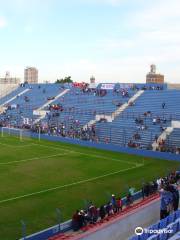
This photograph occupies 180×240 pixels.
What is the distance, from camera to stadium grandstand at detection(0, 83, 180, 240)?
16812 millimetres

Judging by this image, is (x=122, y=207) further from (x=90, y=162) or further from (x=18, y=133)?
(x=18, y=133)

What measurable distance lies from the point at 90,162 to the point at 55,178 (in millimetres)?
6512

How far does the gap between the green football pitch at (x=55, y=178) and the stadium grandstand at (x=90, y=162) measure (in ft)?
0.19

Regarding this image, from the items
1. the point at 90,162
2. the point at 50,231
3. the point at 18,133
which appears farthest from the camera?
the point at 18,133

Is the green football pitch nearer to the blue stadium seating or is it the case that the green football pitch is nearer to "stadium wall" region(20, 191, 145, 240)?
"stadium wall" region(20, 191, 145, 240)

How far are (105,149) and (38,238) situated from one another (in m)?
25.3

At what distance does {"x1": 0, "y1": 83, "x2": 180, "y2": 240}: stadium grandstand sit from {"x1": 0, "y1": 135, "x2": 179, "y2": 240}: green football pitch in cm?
6

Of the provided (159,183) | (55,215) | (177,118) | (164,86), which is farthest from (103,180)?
(164,86)

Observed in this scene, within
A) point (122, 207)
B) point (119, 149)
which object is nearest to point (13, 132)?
point (119, 149)

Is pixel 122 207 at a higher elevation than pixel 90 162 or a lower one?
lower

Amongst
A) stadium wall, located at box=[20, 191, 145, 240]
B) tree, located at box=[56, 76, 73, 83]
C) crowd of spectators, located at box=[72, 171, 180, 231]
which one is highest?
tree, located at box=[56, 76, 73, 83]

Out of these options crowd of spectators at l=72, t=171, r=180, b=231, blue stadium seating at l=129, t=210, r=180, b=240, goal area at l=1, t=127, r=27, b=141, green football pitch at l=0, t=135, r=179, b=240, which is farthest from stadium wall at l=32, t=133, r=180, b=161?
blue stadium seating at l=129, t=210, r=180, b=240

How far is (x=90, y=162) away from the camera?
34.0 meters

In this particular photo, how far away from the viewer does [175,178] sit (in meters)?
24.0
